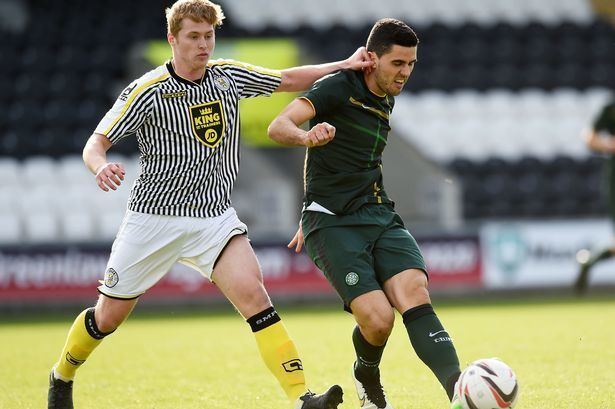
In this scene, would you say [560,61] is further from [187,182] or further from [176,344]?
[187,182]

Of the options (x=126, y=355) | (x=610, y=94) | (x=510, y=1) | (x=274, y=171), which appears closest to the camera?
(x=126, y=355)

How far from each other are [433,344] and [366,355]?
25.9 inches

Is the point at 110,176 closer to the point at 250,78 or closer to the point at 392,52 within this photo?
the point at 250,78

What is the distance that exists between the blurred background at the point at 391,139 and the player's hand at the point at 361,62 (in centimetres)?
891

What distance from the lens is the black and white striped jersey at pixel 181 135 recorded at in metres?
5.49

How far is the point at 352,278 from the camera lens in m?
5.44

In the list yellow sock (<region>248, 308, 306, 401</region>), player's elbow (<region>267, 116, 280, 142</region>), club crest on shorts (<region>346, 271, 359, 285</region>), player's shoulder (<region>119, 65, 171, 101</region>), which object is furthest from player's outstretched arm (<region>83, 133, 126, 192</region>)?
club crest on shorts (<region>346, 271, 359, 285</region>)

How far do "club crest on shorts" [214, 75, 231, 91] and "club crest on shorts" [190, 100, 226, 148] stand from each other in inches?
3.5

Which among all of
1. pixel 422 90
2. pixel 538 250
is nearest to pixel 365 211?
pixel 538 250

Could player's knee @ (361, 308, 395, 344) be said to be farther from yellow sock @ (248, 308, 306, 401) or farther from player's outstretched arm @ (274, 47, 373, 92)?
player's outstretched arm @ (274, 47, 373, 92)

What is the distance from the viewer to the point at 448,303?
14305 millimetres

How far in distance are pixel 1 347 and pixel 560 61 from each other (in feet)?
42.8

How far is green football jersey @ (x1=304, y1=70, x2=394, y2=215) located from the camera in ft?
18.5

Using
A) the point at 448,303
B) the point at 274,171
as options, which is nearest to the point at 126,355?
the point at 448,303
